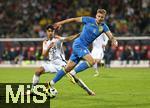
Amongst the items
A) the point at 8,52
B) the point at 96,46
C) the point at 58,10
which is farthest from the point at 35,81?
the point at 58,10

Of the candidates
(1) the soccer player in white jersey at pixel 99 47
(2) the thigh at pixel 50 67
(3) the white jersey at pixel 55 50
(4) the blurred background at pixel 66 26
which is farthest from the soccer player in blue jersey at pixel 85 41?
(4) the blurred background at pixel 66 26

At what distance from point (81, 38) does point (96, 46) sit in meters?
7.97

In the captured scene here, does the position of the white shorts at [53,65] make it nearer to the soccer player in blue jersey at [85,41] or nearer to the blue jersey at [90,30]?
the soccer player in blue jersey at [85,41]

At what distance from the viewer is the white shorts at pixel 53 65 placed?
13.1m

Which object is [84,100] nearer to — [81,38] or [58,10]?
[81,38]

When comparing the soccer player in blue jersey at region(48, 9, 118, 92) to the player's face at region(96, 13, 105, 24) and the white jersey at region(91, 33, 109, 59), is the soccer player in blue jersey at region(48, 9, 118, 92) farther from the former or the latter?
the white jersey at region(91, 33, 109, 59)

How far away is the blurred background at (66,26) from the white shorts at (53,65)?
1364 cm

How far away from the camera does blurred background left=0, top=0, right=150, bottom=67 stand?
2742cm

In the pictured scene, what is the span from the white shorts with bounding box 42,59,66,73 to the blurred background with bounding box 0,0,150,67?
44.7ft

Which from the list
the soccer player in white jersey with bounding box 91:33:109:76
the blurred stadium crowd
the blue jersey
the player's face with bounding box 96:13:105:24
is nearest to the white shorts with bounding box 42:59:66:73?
the blue jersey

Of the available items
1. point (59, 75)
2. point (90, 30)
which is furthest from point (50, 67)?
point (90, 30)

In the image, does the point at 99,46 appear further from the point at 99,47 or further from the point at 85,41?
the point at 85,41

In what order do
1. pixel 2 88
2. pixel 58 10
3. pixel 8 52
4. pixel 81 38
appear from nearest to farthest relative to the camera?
pixel 81 38
pixel 2 88
pixel 8 52
pixel 58 10

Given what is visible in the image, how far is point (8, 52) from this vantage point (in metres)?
27.7
